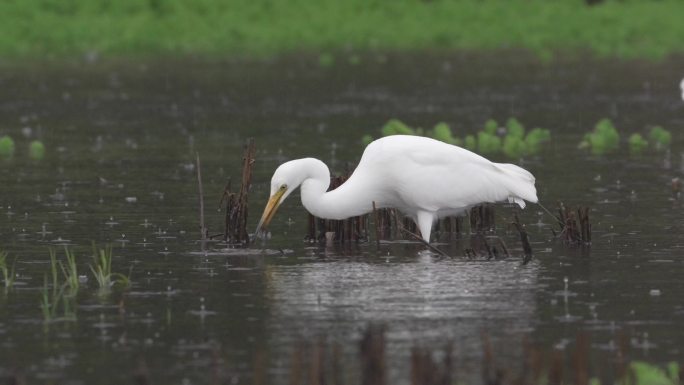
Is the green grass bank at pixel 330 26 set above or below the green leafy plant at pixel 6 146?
above

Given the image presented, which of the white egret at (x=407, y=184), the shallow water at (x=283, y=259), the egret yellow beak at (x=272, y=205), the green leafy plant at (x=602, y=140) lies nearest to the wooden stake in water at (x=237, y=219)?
the shallow water at (x=283, y=259)

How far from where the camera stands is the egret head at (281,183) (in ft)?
39.3

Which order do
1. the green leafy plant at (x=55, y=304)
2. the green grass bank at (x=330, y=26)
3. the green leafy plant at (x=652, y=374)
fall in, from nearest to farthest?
the green leafy plant at (x=652, y=374), the green leafy plant at (x=55, y=304), the green grass bank at (x=330, y=26)

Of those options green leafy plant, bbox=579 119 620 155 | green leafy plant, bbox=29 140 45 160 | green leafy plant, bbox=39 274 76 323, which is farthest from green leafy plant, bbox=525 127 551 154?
green leafy plant, bbox=39 274 76 323

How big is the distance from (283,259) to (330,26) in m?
30.4

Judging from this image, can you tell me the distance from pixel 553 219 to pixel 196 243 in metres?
3.10

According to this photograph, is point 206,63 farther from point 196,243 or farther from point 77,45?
point 196,243

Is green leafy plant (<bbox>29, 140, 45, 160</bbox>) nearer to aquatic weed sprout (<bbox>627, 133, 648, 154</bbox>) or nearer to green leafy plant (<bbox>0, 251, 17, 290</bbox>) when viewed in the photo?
aquatic weed sprout (<bbox>627, 133, 648, 154</bbox>)

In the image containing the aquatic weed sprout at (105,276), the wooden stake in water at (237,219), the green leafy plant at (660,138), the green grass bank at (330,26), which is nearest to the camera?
the aquatic weed sprout at (105,276)

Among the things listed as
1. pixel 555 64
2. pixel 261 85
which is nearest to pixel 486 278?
pixel 261 85

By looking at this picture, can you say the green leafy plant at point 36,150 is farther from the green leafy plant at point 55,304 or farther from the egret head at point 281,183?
the green leafy plant at point 55,304

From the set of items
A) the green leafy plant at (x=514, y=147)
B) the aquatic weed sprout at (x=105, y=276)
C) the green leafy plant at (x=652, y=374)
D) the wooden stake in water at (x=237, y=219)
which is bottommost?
the green leafy plant at (x=652, y=374)

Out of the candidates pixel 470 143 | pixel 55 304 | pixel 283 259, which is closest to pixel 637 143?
pixel 470 143

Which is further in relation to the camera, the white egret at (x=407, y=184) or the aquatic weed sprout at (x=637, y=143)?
the aquatic weed sprout at (x=637, y=143)
